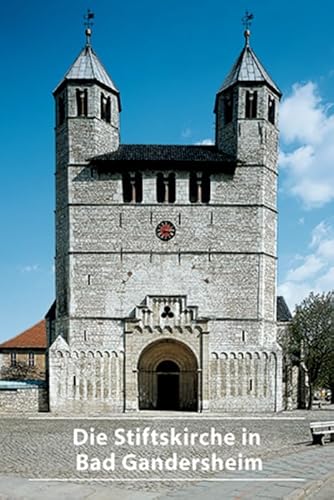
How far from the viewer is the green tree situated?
34.4 meters

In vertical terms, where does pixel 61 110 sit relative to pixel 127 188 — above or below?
above

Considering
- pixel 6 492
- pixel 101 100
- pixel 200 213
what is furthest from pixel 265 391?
pixel 6 492

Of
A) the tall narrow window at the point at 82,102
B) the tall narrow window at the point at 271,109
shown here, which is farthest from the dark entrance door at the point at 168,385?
the tall narrow window at the point at 271,109

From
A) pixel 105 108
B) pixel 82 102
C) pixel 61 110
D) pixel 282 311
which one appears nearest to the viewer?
pixel 82 102

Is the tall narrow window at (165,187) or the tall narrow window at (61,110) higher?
the tall narrow window at (61,110)

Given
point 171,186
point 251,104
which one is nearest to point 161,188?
point 171,186

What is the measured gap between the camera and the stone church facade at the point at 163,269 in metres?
29.0

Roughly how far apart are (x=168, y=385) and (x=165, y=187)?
11.0m

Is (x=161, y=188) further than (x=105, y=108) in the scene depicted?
No

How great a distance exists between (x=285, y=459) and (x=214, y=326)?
16.3 m

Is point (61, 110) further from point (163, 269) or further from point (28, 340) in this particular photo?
point (28, 340)

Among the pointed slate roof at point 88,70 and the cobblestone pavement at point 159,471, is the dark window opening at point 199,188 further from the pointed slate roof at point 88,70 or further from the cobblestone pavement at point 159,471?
the cobblestone pavement at point 159,471

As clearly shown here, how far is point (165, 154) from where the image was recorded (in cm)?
3133

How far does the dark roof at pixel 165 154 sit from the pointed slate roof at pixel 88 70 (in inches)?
150
